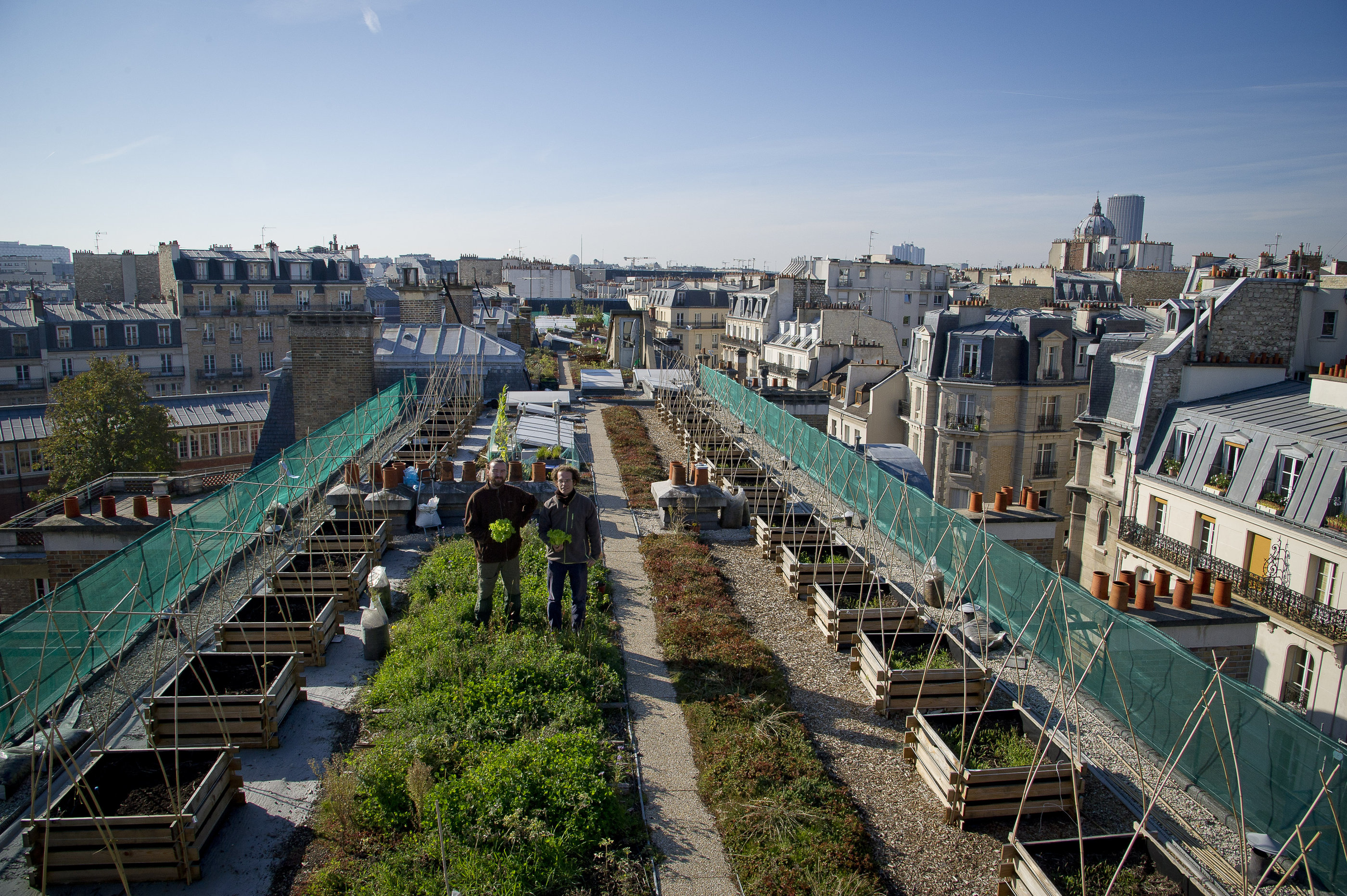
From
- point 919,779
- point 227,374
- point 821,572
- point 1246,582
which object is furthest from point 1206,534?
point 227,374

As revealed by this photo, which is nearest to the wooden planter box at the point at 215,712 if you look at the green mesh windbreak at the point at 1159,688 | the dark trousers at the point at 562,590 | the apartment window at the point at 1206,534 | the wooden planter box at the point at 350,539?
the dark trousers at the point at 562,590

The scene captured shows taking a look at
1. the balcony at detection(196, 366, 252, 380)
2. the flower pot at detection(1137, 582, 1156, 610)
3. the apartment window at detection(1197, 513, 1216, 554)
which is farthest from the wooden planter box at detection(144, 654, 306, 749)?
the balcony at detection(196, 366, 252, 380)

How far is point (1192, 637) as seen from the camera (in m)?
13.4

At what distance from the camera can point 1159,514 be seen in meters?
21.2

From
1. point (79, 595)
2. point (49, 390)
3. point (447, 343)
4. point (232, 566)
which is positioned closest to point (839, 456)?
point (232, 566)

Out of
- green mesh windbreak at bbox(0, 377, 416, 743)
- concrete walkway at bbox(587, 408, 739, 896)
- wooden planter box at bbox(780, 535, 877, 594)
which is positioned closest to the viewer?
concrete walkway at bbox(587, 408, 739, 896)

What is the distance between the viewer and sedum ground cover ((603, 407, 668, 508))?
17.4 m

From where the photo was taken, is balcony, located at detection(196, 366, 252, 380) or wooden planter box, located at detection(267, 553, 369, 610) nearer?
wooden planter box, located at detection(267, 553, 369, 610)

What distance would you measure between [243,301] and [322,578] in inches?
2065

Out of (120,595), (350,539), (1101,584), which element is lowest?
(1101,584)

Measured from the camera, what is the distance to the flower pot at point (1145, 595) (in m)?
12.6

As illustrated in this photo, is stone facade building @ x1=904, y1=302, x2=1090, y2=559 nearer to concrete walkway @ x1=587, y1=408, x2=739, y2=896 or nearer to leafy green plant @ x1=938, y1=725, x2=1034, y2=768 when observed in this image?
concrete walkway @ x1=587, y1=408, x2=739, y2=896

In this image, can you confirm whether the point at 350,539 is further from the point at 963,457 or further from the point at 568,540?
the point at 963,457

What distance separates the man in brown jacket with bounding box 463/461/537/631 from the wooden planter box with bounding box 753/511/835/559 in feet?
16.6
